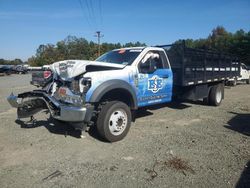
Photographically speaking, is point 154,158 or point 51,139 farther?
point 51,139

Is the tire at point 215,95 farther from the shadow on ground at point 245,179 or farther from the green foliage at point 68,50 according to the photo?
the green foliage at point 68,50

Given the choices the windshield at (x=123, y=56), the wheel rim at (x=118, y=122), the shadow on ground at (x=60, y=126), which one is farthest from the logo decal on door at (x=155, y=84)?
the shadow on ground at (x=60, y=126)

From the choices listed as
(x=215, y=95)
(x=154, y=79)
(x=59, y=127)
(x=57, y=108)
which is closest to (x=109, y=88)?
(x=57, y=108)

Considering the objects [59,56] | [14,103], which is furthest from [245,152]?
[59,56]

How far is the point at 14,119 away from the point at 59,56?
59.1m

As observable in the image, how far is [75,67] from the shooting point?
4.89 meters

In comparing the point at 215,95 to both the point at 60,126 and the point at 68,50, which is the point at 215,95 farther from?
the point at 68,50

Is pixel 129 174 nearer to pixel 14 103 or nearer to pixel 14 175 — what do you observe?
pixel 14 175

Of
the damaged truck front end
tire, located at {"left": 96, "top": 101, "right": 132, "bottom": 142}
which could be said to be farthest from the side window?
the damaged truck front end

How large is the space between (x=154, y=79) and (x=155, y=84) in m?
0.14

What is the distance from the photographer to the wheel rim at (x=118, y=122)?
208 inches

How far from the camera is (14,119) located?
7.46 m

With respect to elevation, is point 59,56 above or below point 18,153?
above

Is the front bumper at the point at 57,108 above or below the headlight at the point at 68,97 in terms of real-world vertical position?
below
